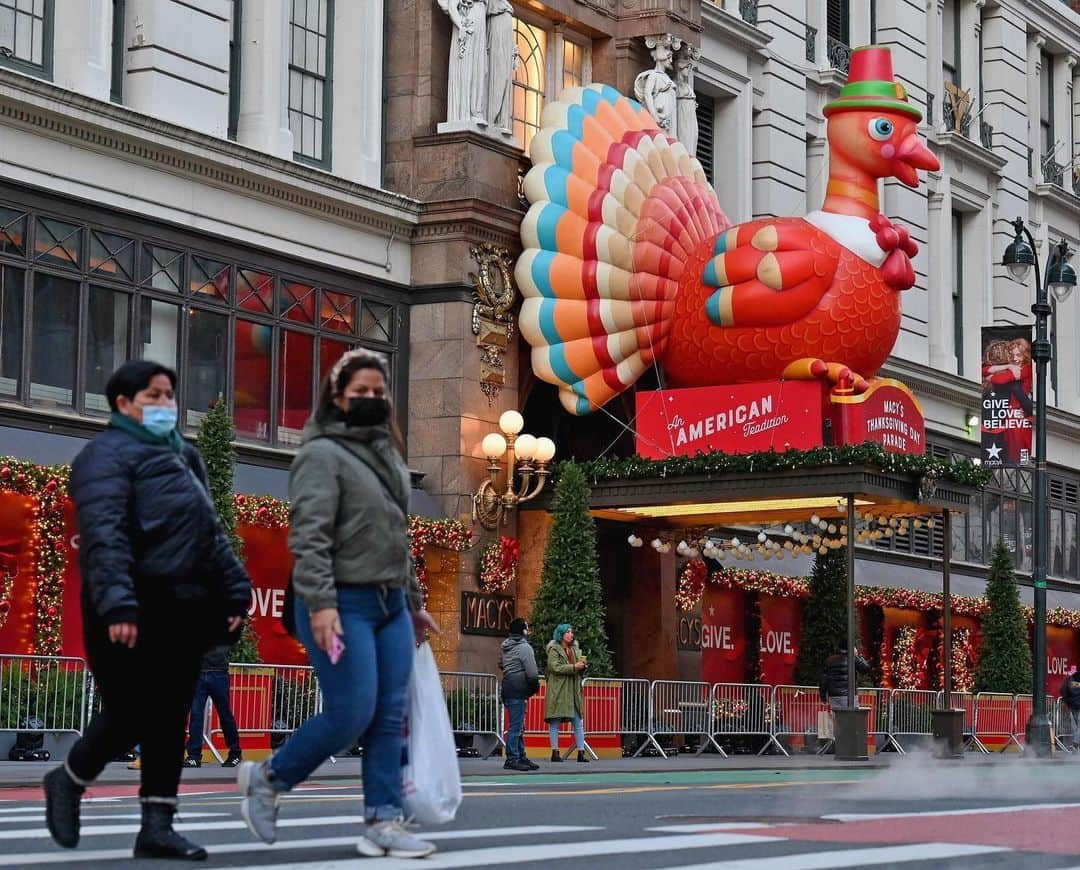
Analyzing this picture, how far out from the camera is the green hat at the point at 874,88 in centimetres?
2927

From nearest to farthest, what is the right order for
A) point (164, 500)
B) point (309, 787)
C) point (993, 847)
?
point (164, 500), point (993, 847), point (309, 787)

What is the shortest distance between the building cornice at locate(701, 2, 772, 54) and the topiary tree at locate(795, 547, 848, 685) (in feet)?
32.2

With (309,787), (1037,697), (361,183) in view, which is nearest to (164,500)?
(309,787)

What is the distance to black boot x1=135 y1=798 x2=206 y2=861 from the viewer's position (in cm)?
812

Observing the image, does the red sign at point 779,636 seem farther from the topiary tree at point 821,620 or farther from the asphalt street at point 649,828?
the asphalt street at point 649,828

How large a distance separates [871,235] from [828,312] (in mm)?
1336

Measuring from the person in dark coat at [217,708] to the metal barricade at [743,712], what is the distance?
10.6 meters

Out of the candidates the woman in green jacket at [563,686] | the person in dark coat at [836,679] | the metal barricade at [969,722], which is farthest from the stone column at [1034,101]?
the woman in green jacket at [563,686]

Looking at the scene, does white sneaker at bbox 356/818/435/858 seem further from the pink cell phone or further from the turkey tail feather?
the turkey tail feather

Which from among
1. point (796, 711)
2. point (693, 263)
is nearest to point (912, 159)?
point (693, 263)

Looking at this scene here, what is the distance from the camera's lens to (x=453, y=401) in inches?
1152

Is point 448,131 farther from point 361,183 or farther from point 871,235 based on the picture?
point 871,235

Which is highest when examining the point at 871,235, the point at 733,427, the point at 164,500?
the point at 871,235

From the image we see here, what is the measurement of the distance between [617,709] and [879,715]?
6.87m
